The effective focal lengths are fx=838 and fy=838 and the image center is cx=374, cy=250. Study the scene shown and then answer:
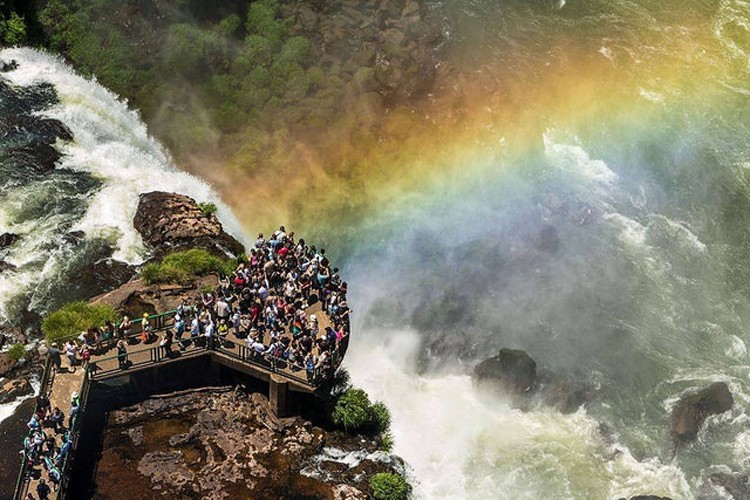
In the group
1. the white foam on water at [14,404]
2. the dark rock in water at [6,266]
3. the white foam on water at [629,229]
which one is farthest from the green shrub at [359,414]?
the white foam on water at [629,229]

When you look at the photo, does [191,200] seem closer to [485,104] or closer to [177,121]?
[177,121]

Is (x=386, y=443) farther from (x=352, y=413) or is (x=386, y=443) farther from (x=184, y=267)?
(x=184, y=267)

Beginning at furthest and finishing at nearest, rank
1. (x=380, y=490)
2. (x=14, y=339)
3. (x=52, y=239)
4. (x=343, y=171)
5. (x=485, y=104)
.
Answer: (x=485, y=104) < (x=343, y=171) < (x=52, y=239) < (x=14, y=339) < (x=380, y=490)

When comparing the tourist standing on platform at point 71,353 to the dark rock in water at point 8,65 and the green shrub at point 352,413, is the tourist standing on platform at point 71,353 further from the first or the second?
the dark rock in water at point 8,65

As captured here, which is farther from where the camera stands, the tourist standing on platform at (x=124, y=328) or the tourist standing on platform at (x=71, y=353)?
the tourist standing on platform at (x=124, y=328)

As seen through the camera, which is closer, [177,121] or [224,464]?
[224,464]

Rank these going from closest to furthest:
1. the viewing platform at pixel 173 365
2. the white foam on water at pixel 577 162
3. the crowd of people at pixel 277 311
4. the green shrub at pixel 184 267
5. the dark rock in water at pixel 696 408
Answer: the viewing platform at pixel 173 365 < the crowd of people at pixel 277 311 < the dark rock in water at pixel 696 408 < the green shrub at pixel 184 267 < the white foam on water at pixel 577 162

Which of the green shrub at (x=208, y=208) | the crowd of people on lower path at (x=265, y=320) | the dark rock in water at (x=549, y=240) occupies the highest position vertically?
the dark rock in water at (x=549, y=240)

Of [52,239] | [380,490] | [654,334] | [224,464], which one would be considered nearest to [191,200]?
[52,239]
